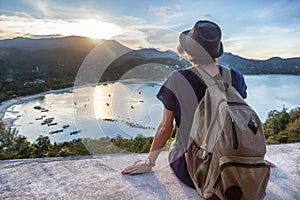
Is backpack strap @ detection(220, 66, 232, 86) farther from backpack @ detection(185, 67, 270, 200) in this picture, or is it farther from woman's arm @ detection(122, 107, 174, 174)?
woman's arm @ detection(122, 107, 174, 174)

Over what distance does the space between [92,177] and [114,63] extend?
0.60 metres

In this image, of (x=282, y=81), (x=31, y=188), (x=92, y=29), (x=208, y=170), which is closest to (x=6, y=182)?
(x=31, y=188)

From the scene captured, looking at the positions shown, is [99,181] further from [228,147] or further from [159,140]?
[228,147]

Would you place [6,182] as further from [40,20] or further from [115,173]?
[40,20]

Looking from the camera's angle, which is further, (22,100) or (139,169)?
(22,100)

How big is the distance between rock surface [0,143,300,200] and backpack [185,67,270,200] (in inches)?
8.5

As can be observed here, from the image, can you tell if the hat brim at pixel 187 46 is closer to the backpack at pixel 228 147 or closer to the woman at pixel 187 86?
the woman at pixel 187 86

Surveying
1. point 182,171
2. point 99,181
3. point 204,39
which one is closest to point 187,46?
point 204,39

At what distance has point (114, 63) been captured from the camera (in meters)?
1.39

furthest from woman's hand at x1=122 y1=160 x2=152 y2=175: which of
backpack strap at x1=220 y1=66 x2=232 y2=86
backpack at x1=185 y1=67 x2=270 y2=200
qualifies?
backpack strap at x1=220 y1=66 x2=232 y2=86

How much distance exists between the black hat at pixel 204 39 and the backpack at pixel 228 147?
131 mm

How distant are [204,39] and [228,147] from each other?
15.4 inches

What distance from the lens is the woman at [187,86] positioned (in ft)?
3.02

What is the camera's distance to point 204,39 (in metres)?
0.91
